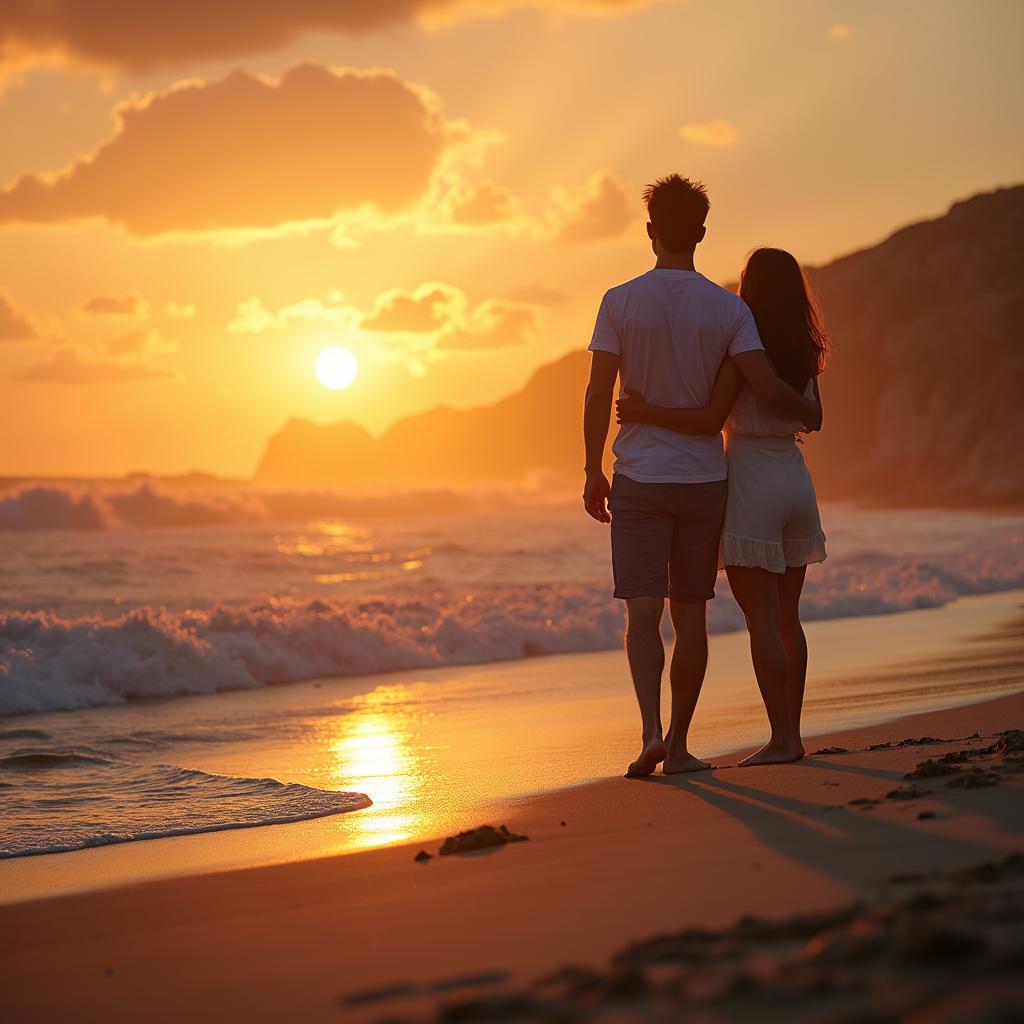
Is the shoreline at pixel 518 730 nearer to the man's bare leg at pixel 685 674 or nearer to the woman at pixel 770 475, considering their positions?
the man's bare leg at pixel 685 674

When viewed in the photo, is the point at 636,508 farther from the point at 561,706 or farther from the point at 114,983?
the point at 561,706

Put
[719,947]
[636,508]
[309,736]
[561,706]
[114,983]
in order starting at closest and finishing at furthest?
[719,947] → [114,983] → [636,508] → [309,736] → [561,706]

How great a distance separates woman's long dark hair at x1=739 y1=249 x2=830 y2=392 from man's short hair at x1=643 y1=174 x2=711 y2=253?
307 mm

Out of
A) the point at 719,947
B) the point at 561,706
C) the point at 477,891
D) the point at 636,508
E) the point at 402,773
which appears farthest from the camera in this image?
the point at 561,706

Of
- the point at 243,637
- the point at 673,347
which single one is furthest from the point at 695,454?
the point at 243,637

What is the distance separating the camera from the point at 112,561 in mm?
24703

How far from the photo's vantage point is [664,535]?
497 centimetres

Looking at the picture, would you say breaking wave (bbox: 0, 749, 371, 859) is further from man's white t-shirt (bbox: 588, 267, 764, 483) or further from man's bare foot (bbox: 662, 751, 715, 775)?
man's white t-shirt (bbox: 588, 267, 764, 483)

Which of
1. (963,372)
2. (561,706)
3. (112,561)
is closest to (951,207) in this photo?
(963,372)

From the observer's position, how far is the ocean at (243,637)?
5.80 metres

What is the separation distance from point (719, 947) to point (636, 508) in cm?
266

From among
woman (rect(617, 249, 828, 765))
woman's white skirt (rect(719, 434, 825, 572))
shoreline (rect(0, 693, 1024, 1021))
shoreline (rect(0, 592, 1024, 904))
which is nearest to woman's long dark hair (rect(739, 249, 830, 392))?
→ woman (rect(617, 249, 828, 765))

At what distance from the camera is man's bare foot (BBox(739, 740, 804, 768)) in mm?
5008

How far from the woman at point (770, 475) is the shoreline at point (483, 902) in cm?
64
